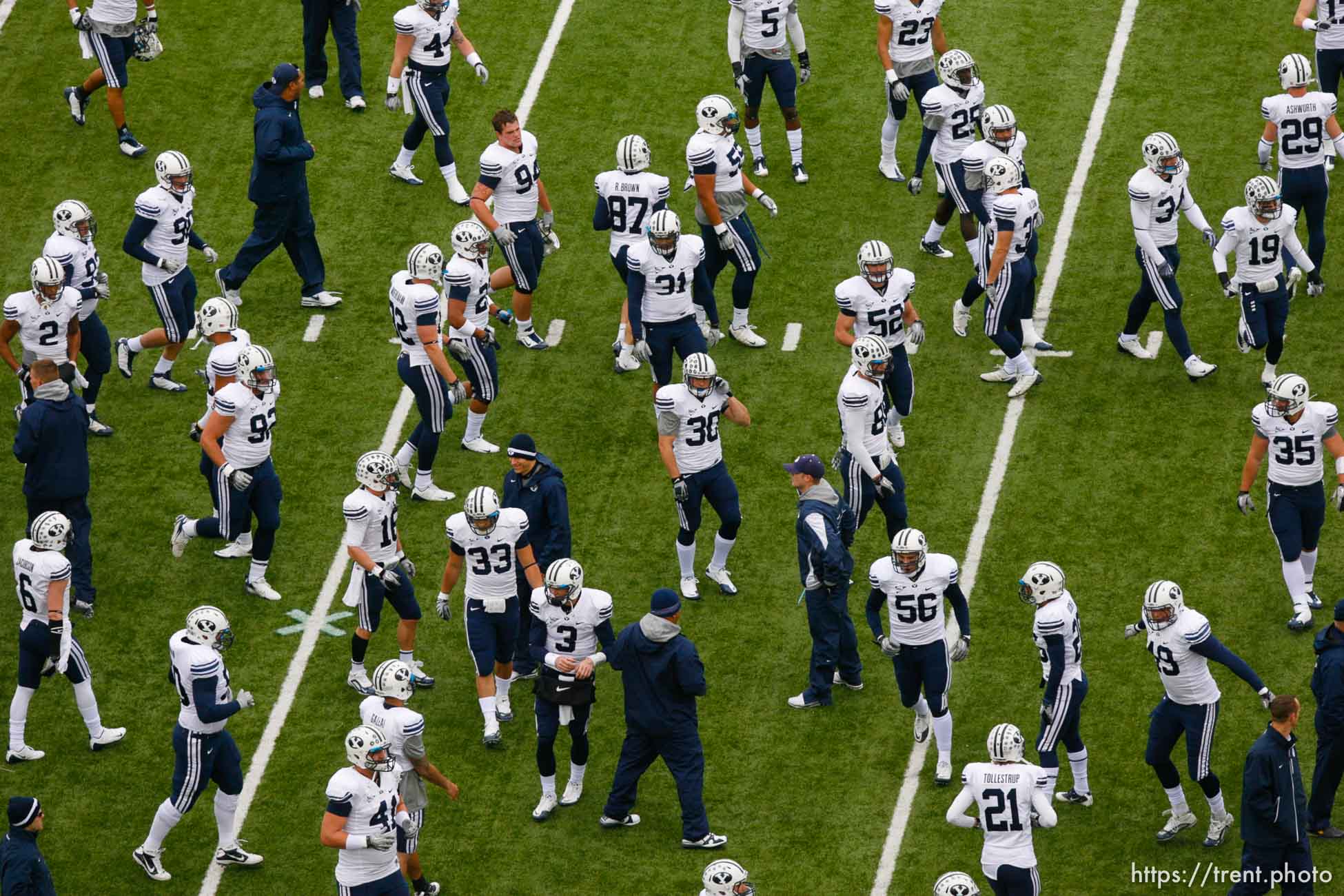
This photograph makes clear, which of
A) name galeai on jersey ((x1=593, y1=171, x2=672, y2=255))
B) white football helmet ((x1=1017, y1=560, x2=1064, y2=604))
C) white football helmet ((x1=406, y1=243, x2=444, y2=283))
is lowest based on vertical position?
white football helmet ((x1=1017, y1=560, x2=1064, y2=604))

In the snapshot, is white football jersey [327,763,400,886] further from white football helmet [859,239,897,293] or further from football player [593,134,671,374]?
white football helmet [859,239,897,293]

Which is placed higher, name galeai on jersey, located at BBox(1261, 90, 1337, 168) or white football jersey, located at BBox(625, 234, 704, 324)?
name galeai on jersey, located at BBox(1261, 90, 1337, 168)

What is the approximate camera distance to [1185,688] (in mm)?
15227

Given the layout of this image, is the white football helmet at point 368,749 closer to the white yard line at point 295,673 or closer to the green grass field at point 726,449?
the green grass field at point 726,449

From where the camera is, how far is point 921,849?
51.7 ft

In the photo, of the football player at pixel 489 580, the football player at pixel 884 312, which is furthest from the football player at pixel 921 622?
the football player at pixel 884 312

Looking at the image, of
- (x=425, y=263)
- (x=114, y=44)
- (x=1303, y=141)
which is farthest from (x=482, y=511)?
(x=1303, y=141)

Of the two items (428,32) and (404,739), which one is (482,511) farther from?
(428,32)

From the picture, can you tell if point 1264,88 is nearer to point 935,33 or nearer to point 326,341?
point 935,33

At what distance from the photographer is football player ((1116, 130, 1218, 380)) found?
19.1 metres

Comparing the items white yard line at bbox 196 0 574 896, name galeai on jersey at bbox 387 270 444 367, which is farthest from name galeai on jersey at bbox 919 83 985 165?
white yard line at bbox 196 0 574 896

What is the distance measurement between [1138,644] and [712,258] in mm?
5226

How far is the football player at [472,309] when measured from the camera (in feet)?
61.4

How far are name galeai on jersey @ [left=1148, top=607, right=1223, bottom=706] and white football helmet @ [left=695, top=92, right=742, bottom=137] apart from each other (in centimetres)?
656
